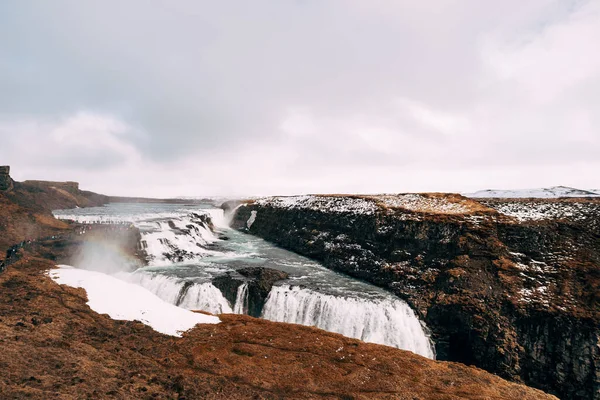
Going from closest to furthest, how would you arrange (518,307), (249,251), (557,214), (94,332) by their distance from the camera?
(94,332) < (518,307) < (557,214) < (249,251)

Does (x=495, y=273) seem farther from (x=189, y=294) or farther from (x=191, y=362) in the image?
(x=189, y=294)

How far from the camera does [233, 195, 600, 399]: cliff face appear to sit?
940 inches

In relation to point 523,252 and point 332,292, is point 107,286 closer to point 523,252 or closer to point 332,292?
point 332,292

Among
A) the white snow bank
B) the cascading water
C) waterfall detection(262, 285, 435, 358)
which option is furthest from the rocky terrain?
the cascading water

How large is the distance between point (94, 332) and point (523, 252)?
3908cm

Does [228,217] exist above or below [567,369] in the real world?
above

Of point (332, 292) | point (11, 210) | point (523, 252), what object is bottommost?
point (332, 292)

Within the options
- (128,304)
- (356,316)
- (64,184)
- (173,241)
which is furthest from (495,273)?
(64,184)

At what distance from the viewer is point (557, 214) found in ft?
115

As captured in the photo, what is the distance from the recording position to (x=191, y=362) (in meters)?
15.4

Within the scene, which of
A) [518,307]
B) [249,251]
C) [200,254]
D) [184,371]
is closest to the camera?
[184,371]

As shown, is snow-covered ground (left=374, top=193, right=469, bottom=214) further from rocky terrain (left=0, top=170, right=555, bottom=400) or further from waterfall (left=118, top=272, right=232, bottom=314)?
waterfall (left=118, top=272, right=232, bottom=314)

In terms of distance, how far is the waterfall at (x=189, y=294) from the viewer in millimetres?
28562

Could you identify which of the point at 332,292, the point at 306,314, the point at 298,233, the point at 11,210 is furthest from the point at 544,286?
the point at 11,210
